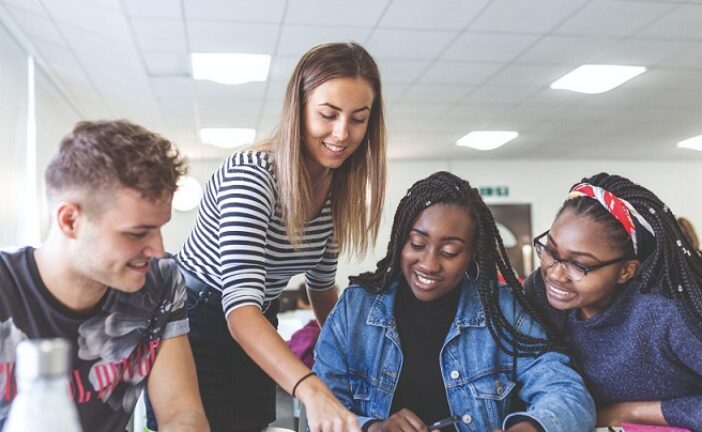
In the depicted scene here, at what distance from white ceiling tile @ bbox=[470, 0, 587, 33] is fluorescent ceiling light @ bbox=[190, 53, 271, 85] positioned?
168 cm

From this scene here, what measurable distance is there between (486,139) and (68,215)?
7.88 meters

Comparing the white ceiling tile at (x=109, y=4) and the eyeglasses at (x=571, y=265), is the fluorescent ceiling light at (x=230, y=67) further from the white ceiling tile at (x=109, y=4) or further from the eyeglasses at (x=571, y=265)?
→ the eyeglasses at (x=571, y=265)

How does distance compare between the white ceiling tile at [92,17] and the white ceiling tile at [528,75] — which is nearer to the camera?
the white ceiling tile at [92,17]

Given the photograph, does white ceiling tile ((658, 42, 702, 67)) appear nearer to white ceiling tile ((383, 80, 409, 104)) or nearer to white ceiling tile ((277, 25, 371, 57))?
white ceiling tile ((383, 80, 409, 104))

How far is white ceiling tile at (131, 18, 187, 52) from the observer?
444 cm

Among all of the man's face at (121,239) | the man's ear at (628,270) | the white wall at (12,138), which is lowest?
the man's ear at (628,270)

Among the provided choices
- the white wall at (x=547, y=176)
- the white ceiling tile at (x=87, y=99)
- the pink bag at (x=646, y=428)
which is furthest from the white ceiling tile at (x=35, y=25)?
the white wall at (x=547, y=176)

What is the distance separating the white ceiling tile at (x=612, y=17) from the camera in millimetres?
4207

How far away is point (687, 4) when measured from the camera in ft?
13.8

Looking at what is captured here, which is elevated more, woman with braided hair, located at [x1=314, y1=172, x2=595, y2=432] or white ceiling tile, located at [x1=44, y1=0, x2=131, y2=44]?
white ceiling tile, located at [x1=44, y1=0, x2=131, y2=44]

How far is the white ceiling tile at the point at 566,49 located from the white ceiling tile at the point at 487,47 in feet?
0.37

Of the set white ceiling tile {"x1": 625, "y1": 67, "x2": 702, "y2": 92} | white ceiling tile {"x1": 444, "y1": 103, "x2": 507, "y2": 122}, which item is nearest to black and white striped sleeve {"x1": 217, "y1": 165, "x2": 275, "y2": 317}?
white ceiling tile {"x1": 625, "y1": 67, "x2": 702, "y2": 92}

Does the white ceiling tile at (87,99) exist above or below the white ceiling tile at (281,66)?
above

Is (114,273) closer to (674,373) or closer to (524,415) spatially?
(524,415)
